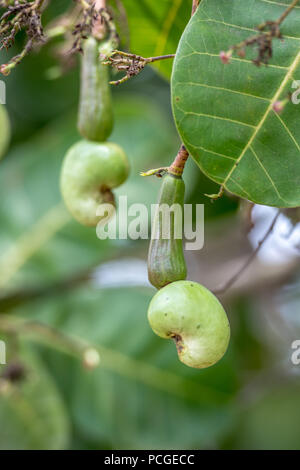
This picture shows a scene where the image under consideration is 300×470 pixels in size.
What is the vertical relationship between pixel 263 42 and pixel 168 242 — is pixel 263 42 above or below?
above

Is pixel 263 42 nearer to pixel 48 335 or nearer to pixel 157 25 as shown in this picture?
pixel 157 25

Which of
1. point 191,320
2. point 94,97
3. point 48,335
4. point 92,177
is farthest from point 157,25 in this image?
point 48,335

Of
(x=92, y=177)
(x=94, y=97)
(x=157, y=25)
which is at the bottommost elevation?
(x=92, y=177)

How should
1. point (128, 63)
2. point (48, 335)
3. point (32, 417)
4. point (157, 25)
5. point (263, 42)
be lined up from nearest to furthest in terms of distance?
point (263, 42)
point (128, 63)
point (157, 25)
point (32, 417)
point (48, 335)

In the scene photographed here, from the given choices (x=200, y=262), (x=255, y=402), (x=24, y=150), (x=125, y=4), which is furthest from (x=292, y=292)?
(x=125, y=4)

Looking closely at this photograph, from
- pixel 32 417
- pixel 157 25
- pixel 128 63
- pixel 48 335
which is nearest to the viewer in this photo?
pixel 128 63

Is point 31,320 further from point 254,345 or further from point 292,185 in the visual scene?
point 292,185

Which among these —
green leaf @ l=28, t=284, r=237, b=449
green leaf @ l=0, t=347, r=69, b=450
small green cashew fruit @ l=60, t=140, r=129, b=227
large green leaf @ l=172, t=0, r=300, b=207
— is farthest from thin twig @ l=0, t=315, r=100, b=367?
large green leaf @ l=172, t=0, r=300, b=207
